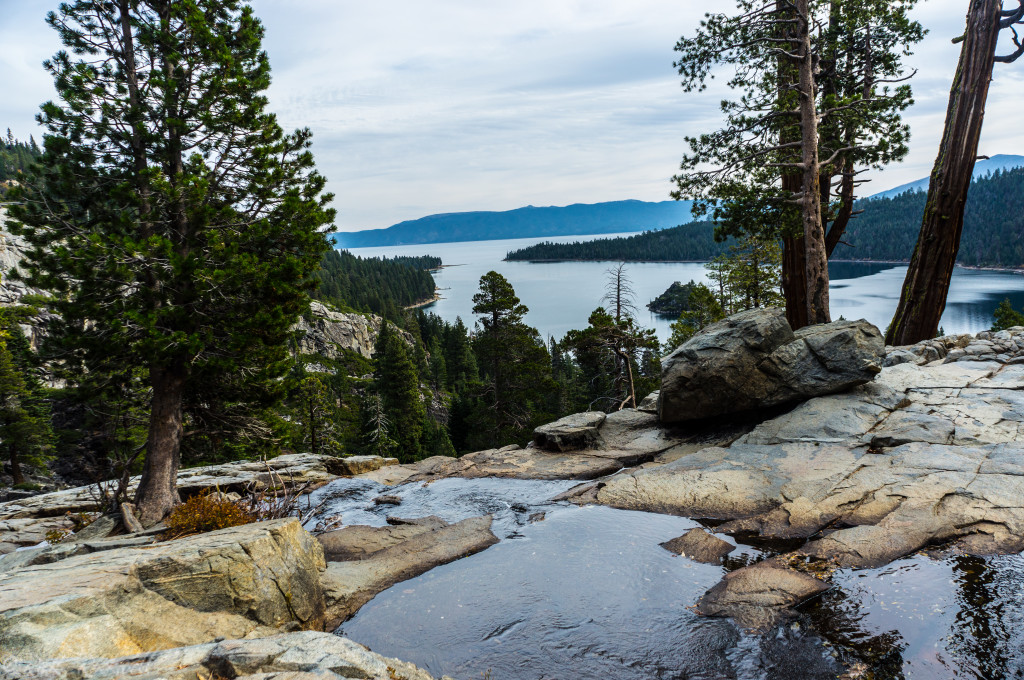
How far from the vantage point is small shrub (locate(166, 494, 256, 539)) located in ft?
30.1

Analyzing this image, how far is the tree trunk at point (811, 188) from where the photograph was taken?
1378cm

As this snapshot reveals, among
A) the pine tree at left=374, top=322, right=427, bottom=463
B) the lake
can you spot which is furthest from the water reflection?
the lake

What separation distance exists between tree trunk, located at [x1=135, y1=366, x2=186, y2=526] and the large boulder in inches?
425

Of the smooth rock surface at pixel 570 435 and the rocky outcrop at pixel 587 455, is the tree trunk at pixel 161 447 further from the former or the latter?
the smooth rock surface at pixel 570 435

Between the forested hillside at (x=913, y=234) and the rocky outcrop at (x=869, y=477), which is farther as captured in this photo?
the forested hillside at (x=913, y=234)

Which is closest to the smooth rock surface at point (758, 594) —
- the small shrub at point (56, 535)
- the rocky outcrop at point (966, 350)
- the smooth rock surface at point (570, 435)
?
the smooth rock surface at point (570, 435)

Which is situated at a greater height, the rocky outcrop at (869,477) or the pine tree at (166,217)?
the pine tree at (166,217)

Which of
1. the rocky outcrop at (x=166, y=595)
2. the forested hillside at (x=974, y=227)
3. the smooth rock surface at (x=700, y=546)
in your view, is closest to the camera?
the rocky outcrop at (x=166, y=595)

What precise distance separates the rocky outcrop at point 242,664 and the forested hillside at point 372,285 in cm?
9985

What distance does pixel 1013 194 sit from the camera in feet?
579

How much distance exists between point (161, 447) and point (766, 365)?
12.8 metres

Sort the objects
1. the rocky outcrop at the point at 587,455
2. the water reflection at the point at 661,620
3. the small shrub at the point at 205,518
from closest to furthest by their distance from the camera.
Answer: the water reflection at the point at 661,620 < the small shrub at the point at 205,518 < the rocky outcrop at the point at 587,455

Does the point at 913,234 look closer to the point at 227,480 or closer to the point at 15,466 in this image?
the point at 227,480

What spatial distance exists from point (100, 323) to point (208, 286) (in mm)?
1959
